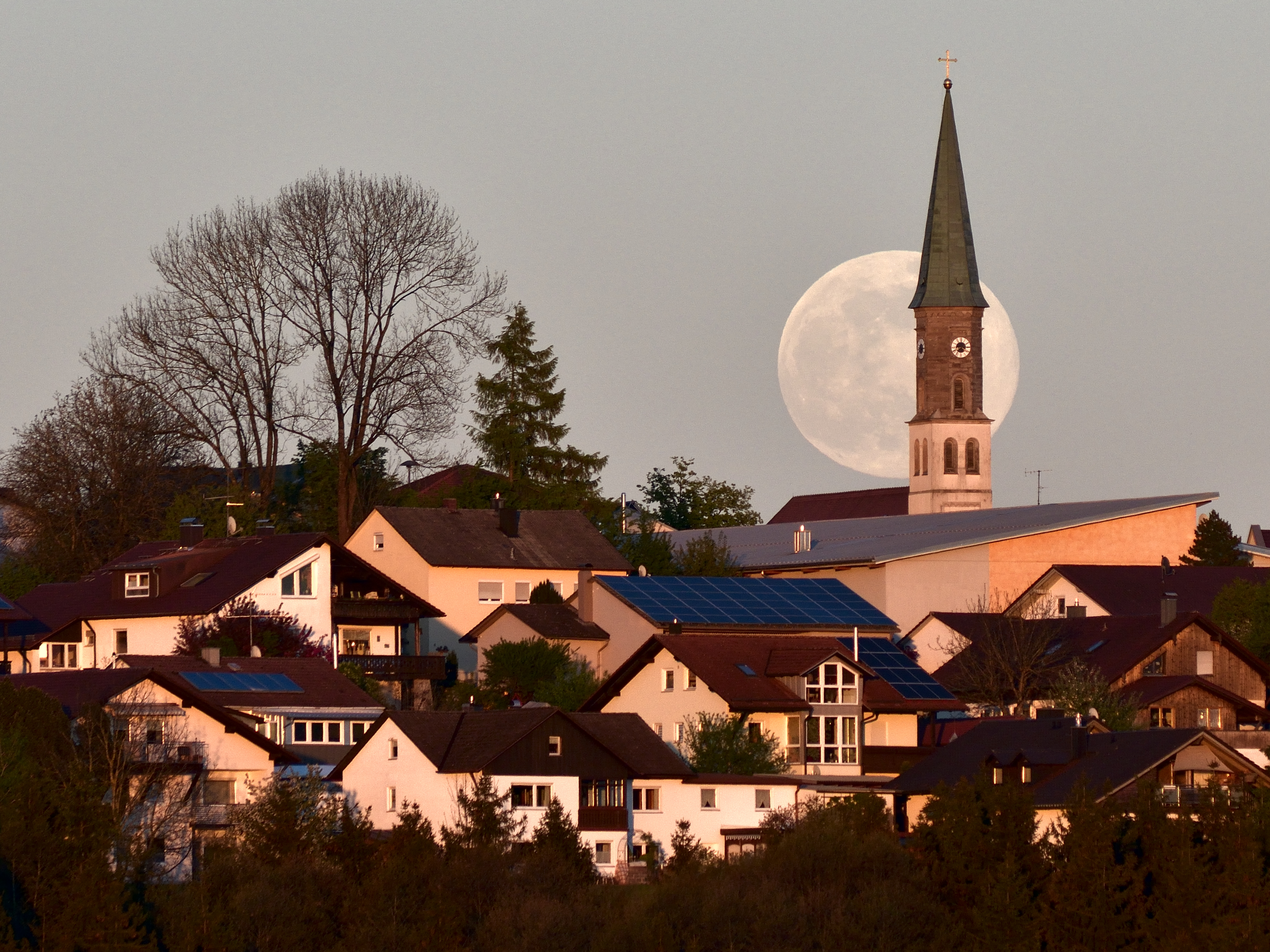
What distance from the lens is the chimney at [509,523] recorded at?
276ft

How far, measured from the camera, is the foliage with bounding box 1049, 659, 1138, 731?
2547 inches

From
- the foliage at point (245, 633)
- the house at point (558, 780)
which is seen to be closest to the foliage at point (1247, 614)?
the house at point (558, 780)

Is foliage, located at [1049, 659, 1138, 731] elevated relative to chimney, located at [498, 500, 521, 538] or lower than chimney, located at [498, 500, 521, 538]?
lower

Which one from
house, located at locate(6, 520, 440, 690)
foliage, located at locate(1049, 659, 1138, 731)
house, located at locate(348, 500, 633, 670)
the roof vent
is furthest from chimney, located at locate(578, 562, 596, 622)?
the roof vent

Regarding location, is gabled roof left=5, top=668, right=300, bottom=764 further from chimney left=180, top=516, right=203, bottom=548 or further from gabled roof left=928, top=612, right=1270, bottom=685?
gabled roof left=928, top=612, right=1270, bottom=685

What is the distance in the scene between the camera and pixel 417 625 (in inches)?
3036

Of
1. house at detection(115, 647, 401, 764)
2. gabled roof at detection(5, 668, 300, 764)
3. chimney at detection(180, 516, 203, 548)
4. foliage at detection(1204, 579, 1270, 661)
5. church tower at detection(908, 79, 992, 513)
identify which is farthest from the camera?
church tower at detection(908, 79, 992, 513)

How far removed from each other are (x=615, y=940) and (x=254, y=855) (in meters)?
7.95

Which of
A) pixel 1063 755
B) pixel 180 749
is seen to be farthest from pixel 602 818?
pixel 1063 755

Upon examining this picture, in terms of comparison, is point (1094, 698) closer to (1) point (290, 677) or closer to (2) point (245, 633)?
(1) point (290, 677)

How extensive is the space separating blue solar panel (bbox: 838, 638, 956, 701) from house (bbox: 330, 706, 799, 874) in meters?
7.51

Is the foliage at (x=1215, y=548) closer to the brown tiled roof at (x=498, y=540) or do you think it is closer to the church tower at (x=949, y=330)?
the brown tiled roof at (x=498, y=540)

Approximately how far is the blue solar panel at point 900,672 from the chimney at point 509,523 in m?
15.7

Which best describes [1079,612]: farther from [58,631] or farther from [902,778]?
[58,631]
